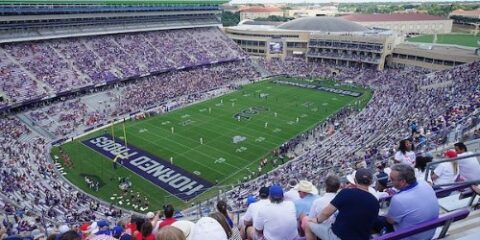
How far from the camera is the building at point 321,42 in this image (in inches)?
2282

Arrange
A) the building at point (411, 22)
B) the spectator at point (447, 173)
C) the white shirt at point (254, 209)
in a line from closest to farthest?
1. the white shirt at point (254, 209)
2. the spectator at point (447, 173)
3. the building at point (411, 22)

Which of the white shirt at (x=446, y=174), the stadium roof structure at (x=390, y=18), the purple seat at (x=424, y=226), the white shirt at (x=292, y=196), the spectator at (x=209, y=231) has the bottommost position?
the stadium roof structure at (x=390, y=18)

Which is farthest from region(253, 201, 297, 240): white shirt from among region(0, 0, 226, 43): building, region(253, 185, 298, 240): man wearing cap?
region(0, 0, 226, 43): building

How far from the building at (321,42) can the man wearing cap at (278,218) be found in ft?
183

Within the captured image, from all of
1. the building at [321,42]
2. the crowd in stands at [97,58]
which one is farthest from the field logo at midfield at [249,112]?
the building at [321,42]

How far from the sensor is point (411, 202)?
17.1 ft

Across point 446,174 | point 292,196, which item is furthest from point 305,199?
point 446,174

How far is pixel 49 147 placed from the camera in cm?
3102

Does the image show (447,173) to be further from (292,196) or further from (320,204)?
(320,204)

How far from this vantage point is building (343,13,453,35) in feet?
310

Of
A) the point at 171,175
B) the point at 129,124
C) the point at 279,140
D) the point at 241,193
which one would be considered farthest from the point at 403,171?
the point at 129,124

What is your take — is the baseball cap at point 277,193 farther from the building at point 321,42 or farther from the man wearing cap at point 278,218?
the building at point 321,42

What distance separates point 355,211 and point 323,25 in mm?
67897

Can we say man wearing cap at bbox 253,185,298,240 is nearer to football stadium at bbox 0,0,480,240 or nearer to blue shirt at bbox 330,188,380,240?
football stadium at bbox 0,0,480,240
